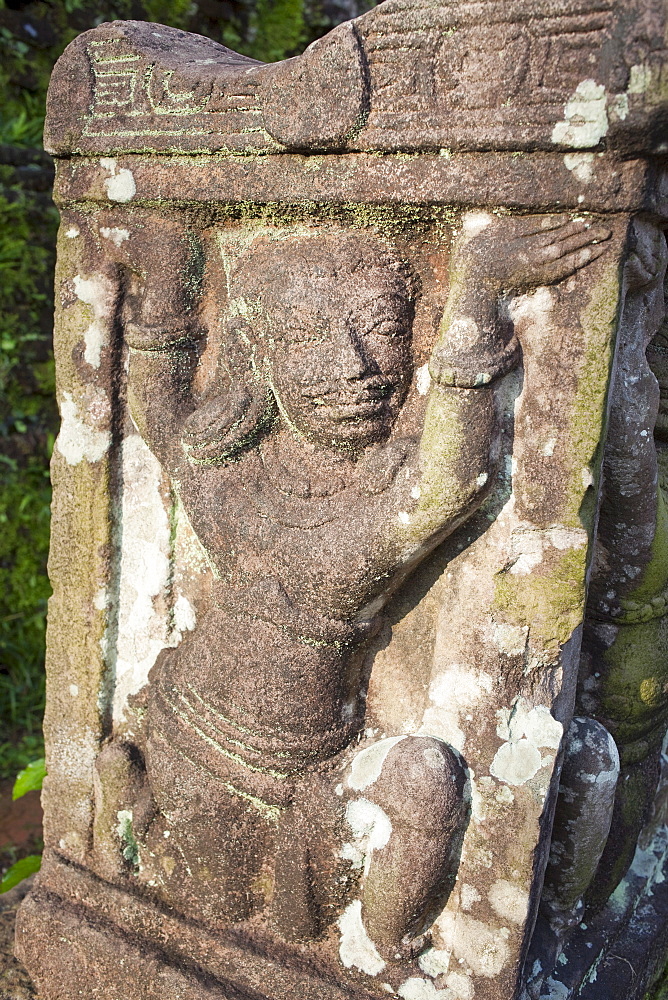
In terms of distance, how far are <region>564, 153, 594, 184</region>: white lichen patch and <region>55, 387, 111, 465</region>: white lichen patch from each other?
1.23 metres

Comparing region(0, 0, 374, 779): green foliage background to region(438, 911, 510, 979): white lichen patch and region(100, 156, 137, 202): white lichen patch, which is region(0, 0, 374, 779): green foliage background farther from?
A: region(438, 911, 510, 979): white lichen patch

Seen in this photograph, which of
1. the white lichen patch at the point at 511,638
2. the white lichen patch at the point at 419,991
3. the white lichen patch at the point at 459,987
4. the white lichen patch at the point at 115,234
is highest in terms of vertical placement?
the white lichen patch at the point at 115,234

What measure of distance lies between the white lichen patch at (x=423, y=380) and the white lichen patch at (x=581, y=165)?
46 cm

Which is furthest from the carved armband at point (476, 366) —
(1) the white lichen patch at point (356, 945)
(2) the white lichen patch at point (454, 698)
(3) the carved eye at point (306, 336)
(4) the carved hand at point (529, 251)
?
(1) the white lichen patch at point (356, 945)

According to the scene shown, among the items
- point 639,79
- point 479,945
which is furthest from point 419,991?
point 639,79

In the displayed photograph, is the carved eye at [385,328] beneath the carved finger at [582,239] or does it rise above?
beneath

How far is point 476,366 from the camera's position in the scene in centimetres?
163

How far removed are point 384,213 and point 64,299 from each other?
0.91 meters

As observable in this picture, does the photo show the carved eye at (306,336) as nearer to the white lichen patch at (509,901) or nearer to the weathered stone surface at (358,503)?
the weathered stone surface at (358,503)

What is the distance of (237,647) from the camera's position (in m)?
1.97

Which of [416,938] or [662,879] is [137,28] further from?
[662,879]

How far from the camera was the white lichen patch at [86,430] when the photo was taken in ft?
7.19

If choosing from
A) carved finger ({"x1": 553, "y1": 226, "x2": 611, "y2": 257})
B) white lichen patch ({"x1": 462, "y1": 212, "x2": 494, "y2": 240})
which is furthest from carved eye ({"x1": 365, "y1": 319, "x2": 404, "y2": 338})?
carved finger ({"x1": 553, "y1": 226, "x2": 611, "y2": 257})

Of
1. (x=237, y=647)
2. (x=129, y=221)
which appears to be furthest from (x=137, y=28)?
(x=237, y=647)
